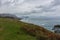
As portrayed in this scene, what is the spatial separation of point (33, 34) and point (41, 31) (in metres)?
3.27

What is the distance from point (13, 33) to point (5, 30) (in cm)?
203

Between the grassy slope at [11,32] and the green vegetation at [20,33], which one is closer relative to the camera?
the grassy slope at [11,32]

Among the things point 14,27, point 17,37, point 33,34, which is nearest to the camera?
point 17,37

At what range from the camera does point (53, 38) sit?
40.1 m

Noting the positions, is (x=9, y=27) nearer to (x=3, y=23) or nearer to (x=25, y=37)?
(x=3, y=23)

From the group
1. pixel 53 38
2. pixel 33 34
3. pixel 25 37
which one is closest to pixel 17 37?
pixel 25 37

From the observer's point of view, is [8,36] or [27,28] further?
[27,28]

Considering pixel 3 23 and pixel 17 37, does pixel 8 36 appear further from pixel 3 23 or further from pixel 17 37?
pixel 3 23

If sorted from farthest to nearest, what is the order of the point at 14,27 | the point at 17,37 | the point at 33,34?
the point at 14,27
the point at 33,34
the point at 17,37

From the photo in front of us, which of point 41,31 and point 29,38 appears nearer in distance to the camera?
point 29,38

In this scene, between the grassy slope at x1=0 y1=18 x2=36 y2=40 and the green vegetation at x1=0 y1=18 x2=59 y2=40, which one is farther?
the green vegetation at x1=0 y1=18 x2=59 y2=40

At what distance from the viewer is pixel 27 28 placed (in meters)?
45.1

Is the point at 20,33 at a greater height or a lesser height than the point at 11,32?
lesser

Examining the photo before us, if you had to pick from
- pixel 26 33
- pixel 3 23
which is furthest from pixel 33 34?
pixel 3 23
